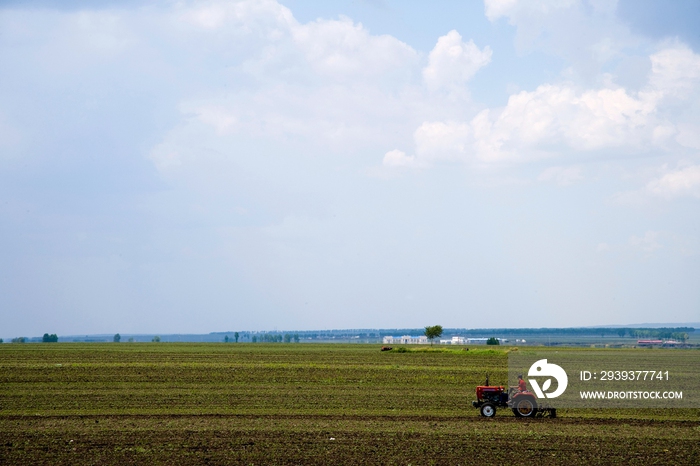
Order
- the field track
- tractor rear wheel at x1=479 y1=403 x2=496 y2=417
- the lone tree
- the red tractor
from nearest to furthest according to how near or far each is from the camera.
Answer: the field track < the red tractor < tractor rear wheel at x1=479 y1=403 x2=496 y2=417 < the lone tree

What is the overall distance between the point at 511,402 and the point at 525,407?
68cm

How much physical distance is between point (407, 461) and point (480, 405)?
9160mm

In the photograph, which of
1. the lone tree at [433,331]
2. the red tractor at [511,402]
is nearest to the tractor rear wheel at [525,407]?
the red tractor at [511,402]

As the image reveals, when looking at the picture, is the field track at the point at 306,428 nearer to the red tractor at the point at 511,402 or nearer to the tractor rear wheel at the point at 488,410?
the tractor rear wheel at the point at 488,410

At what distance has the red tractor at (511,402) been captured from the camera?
2673 cm

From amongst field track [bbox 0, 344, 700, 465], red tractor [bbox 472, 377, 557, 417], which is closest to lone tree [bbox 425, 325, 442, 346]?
field track [bbox 0, 344, 700, 465]

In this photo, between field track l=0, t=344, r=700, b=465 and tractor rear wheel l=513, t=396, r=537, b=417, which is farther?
tractor rear wheel l=513, t=396, r=537, b=417

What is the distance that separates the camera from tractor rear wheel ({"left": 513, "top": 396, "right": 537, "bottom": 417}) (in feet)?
87.8

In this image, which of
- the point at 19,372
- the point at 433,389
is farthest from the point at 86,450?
the point at 19,372

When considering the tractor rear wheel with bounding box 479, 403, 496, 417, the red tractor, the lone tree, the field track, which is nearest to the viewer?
the field track

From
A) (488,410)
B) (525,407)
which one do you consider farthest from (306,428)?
(525,407)

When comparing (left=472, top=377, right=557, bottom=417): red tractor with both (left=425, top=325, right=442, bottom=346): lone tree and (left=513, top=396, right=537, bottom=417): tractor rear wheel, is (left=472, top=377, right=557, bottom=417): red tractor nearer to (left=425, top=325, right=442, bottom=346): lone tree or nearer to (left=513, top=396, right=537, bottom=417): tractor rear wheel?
(left=513, top=396, right=537, bottom=417): tractor rear wheel

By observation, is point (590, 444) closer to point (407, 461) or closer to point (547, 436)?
point (547, 436)

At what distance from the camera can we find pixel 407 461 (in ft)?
62.5
